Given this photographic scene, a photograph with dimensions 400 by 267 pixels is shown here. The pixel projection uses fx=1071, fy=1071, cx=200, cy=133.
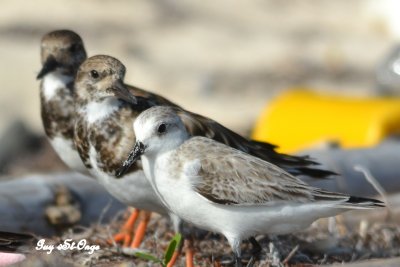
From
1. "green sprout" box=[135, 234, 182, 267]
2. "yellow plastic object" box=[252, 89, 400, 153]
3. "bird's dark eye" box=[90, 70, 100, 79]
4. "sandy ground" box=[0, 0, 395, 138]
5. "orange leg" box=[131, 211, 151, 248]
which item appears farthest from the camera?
"sandy ground" box=[0, 0, 395, 138]

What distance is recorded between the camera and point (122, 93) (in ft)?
17.7

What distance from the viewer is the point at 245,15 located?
17047 mm

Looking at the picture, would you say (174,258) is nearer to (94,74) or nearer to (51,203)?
(94,74)

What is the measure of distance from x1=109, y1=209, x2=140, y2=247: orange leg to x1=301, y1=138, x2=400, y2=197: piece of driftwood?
1.56 m

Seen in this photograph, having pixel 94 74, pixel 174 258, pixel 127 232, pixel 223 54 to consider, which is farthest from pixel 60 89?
pixel 223 54

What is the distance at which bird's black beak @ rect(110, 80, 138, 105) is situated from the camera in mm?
5355

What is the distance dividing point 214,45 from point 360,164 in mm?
8177

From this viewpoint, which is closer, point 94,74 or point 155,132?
point 155,132

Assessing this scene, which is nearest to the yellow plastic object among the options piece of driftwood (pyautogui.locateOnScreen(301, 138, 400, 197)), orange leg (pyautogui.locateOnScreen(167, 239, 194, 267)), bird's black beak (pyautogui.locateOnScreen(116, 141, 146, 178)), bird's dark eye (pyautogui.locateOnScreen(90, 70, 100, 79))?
piece of driftwood (pyautogui.locateOnScreen(301, 138, 400, 197))

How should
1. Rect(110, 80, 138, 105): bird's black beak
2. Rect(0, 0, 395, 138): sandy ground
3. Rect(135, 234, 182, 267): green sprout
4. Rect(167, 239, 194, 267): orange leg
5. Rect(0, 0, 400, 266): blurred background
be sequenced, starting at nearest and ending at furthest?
Rect(135, 234, 182, 267): green sprout
Rect(110, 80, 138, 105): bird's black beak
Rect(167, 239, 194, 267): orange leg
Rect(0, 0, 400, 266): blurred background
Rect(0, 0, 395, 138): sandy ground

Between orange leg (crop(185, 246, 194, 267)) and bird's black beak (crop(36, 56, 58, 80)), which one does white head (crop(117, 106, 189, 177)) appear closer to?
orange leg (crop(185, 246, 194, 267))

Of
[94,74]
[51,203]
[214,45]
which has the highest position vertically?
[214,45]

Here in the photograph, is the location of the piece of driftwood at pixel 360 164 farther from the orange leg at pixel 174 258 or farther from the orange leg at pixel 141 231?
the orange leg at pixel 174 258

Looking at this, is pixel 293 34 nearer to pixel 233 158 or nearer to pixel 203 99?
pixel 203 99
